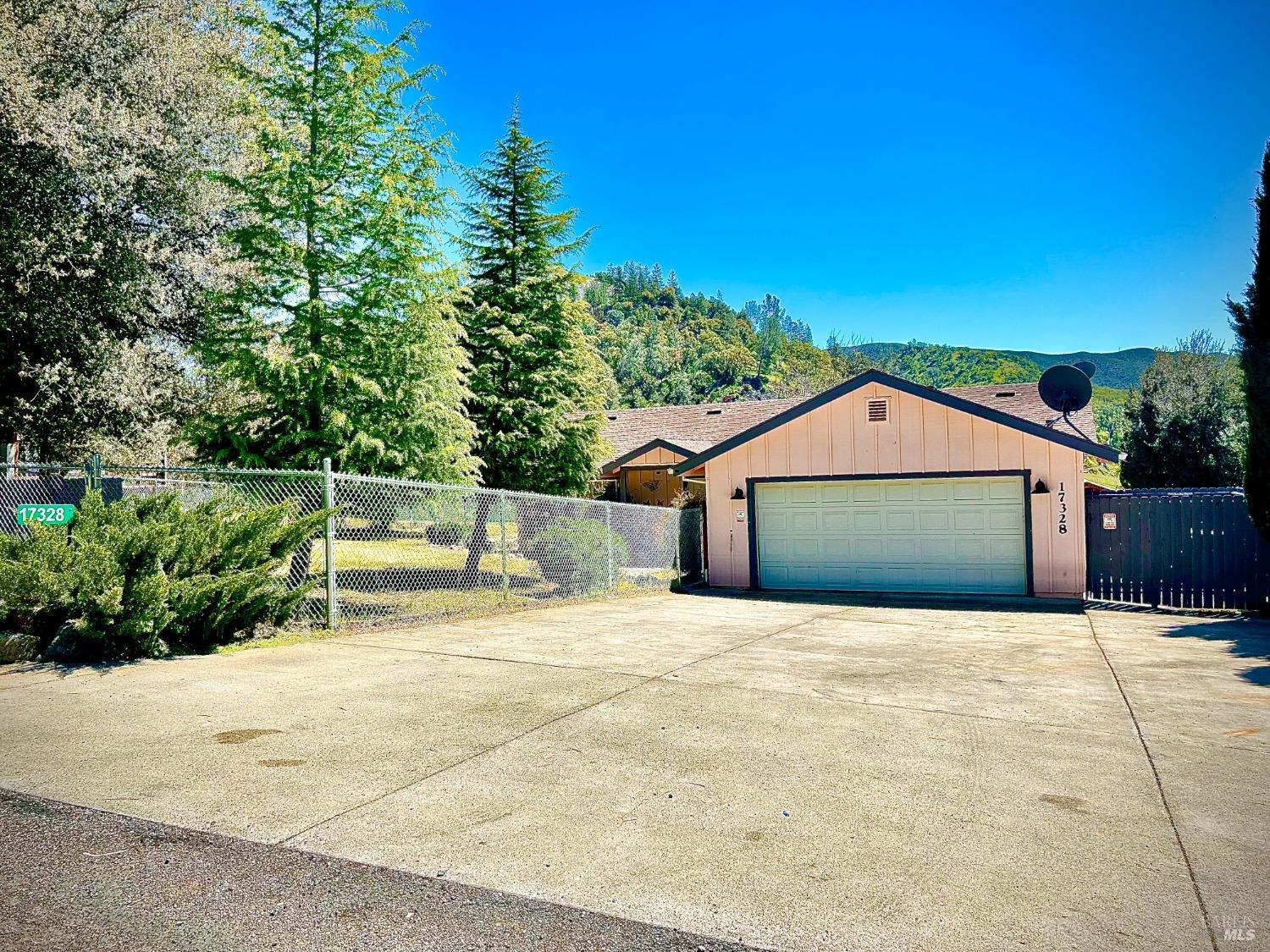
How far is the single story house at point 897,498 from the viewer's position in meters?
12.5

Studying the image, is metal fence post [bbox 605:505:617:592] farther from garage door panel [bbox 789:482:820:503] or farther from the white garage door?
garage door panel [bbox 789:482:820:503]

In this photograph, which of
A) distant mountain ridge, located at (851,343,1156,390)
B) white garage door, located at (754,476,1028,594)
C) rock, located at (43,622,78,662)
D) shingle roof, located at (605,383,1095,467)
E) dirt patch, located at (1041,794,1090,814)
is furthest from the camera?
distant mountain ridge, located at (851,343,1156,390)

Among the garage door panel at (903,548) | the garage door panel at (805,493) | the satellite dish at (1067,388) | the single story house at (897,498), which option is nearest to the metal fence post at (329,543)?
the single story house at (897,498)

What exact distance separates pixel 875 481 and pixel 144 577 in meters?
11.4

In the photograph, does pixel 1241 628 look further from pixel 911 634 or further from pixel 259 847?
pixel 259 847

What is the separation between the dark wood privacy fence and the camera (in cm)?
1072

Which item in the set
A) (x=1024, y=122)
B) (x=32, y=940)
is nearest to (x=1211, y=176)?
(x=1024, y=122)

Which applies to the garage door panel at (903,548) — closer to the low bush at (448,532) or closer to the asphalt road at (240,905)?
the low bush at (448,532)

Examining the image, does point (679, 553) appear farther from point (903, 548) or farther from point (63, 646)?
point (63, 646)

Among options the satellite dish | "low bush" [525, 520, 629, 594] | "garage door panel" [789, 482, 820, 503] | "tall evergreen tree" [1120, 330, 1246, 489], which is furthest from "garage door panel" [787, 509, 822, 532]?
"tall evergreen tree" [1120, 330, 1246, 489]

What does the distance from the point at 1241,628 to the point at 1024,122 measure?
1250cm

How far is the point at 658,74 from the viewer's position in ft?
59.7

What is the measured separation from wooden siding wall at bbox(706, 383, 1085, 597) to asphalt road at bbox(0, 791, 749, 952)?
39.9 feet

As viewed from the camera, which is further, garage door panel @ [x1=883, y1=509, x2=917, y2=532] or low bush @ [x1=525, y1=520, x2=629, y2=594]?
garage door panel @ [x1=883, y1=509, x2=917, y2=532]
